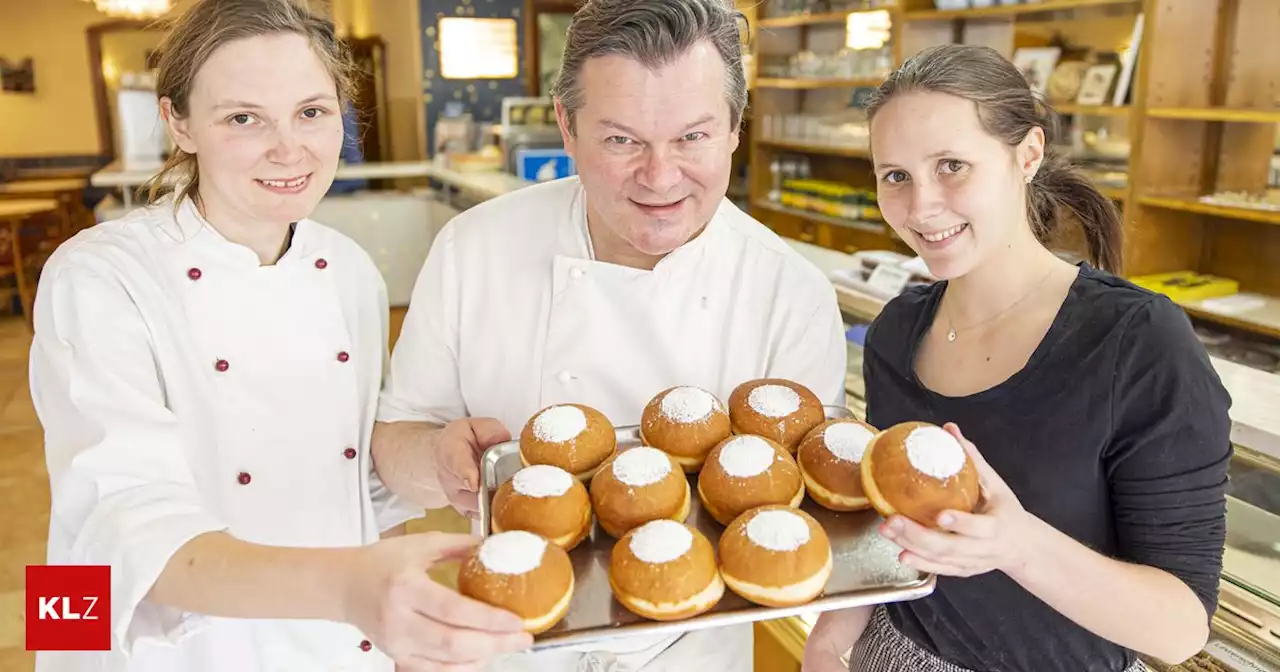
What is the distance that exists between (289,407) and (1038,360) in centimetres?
114

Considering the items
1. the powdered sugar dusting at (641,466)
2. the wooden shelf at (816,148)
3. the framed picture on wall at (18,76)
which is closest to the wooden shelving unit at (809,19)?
the wooden shelf at (816,148)

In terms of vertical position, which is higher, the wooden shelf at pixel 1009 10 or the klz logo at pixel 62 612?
the wooden shelf at pixel 1009 10

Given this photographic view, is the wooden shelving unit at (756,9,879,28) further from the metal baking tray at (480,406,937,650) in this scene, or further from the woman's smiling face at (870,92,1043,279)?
the metal baking tray at (480,406,937,650)

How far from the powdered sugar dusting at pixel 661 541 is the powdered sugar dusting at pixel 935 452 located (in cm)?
28

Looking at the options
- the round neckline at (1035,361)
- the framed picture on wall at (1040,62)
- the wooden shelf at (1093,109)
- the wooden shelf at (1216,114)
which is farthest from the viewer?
the framed picture on wall at (1040,62)

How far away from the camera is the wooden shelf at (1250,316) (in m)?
3.80

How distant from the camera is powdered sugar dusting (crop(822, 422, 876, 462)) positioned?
1271 millimetres

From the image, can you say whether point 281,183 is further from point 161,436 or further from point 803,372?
point 803,372

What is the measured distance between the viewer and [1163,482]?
1122 millimetres

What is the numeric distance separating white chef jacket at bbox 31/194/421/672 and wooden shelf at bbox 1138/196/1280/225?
11.8ft

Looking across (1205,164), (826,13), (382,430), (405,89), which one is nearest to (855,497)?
(382,430)

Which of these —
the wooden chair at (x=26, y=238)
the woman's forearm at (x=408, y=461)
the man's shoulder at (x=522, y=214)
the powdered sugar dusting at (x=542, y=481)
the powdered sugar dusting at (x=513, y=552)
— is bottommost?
the wooden chair at (x=26, y=238)

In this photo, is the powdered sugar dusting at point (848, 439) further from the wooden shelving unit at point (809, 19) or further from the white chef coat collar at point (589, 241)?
the wooden shelving unit at point (809, 19)

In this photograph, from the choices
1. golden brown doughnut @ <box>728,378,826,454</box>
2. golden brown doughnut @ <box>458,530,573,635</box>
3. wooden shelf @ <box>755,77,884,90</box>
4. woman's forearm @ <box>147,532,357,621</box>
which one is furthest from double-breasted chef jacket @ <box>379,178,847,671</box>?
wooden shelf @ <box>755,77,884,90</box>
